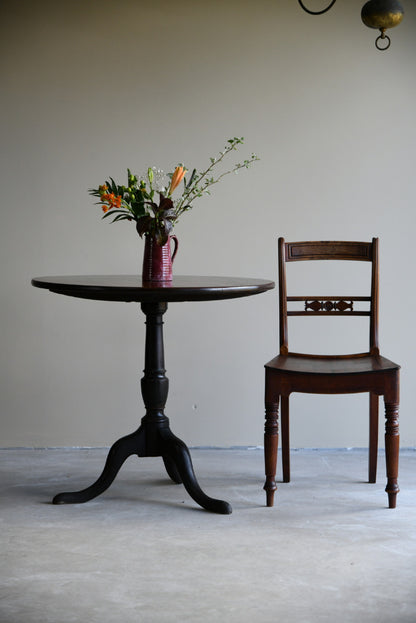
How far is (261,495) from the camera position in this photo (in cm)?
289

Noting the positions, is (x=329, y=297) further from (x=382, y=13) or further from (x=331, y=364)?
(x=382, y=13)

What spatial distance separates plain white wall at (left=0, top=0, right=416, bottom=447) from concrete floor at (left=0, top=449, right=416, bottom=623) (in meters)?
0.43

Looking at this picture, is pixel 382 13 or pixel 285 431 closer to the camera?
pixel 382 13

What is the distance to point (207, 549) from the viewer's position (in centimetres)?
233

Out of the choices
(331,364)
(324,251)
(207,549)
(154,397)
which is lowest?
(207,549)

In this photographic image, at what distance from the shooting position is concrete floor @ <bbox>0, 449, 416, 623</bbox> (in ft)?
6.33

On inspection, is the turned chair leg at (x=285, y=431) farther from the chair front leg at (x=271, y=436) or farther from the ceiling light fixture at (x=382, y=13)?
the ceiling light fixture at (x=382, y=13)

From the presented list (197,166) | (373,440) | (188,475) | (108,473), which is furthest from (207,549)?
(197,166)

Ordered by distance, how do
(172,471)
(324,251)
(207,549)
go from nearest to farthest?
1. (207,549)
2. (172,471)
3. (324,251)

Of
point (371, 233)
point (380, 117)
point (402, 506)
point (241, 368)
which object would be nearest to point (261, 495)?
point (402, 506)

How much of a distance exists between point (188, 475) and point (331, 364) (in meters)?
0.70

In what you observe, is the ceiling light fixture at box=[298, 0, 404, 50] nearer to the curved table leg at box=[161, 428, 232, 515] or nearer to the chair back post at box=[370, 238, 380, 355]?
the chair back post at box=[370, 238, 380, 355]

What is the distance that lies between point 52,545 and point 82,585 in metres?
0.33

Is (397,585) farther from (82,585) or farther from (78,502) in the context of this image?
(78,502)
